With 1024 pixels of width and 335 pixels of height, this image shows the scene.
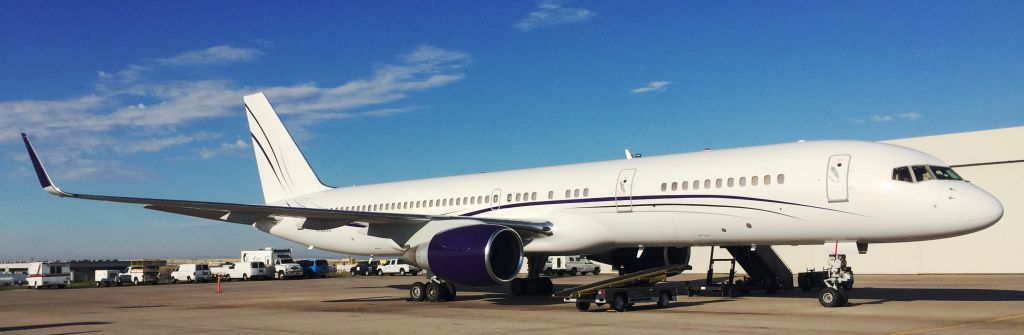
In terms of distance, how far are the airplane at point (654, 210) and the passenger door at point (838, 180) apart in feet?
0.07

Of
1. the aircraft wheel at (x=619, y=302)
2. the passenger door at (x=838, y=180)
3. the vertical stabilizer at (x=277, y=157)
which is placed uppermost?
the vertical stabilizer at (x=277, y=157)

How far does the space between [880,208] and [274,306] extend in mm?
15705

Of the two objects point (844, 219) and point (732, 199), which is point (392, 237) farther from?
point (844, 219)

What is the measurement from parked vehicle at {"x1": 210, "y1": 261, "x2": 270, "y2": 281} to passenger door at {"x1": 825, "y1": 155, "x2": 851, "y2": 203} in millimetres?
43531

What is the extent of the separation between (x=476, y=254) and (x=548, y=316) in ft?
11.2

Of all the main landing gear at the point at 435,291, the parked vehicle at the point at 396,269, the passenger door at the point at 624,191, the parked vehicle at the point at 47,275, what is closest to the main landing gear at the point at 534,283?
the main landing gear at the point at 435,291

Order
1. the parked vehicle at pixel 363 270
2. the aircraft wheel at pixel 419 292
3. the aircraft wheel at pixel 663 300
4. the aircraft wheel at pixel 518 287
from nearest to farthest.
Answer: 1. the aircraft wheel at pixel 663 300
2. the aircraft wheel at pixel 419 292
3. the aircraft wheel at pixel 518 287
4. the parked vehicle at pixel 363 270

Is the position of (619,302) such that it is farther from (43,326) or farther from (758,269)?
(43,326)

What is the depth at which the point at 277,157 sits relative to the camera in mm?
35688

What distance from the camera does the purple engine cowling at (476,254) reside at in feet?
72.5

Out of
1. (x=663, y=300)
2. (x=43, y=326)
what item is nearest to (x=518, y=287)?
(x=663, y=300)

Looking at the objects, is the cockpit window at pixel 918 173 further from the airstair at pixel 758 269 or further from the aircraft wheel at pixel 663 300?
the airstair at pixel 758 269

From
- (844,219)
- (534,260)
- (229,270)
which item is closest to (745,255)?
(534,260)

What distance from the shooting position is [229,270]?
57.5 meters
